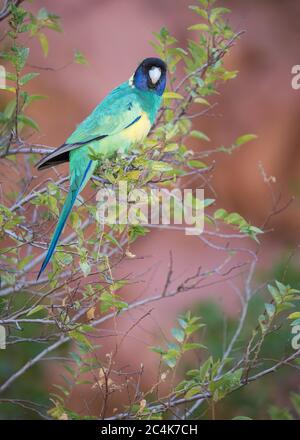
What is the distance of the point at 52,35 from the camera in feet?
20.4

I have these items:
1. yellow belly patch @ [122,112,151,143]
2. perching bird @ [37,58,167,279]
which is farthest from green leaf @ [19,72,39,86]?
yellow belly patch @ [122,112,151,143]

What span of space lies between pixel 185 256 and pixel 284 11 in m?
2.44

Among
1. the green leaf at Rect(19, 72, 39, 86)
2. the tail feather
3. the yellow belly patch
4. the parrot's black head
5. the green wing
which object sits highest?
the green leaf at Rect(19, 72, 39, 86)

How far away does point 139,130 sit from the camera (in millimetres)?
3117

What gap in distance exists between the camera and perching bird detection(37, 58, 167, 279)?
2842 mm

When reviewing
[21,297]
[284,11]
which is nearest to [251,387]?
[21,297]

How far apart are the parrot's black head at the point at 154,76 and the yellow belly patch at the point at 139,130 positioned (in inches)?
7.7

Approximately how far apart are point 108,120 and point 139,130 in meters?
0.14

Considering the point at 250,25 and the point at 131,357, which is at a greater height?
the point at 250,25

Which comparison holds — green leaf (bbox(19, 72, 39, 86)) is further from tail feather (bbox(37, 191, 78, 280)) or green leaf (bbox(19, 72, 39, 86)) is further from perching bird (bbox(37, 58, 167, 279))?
tail feather (bbox(37, 191, 78, 280))

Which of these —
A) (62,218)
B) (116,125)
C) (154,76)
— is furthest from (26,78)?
(154,76)

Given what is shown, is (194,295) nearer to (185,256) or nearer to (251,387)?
(185,256)

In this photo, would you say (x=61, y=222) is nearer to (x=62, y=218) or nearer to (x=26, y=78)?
(x=62, y=218)

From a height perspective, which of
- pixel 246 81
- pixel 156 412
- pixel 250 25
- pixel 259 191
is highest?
pixel 250 25
